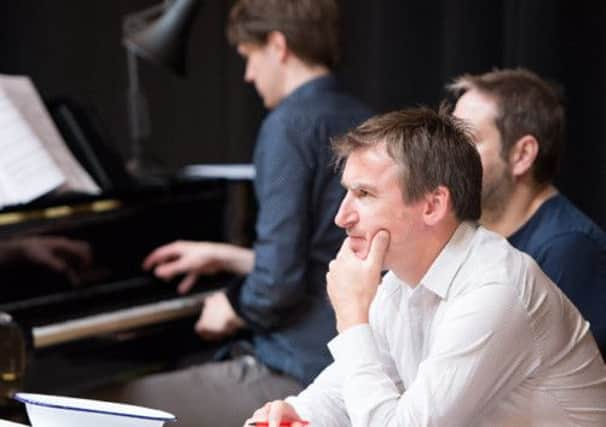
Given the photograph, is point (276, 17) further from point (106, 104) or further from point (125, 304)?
point (106, 104)

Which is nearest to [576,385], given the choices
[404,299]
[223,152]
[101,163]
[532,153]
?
[404,299]

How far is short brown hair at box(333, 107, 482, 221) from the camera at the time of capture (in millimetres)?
2031

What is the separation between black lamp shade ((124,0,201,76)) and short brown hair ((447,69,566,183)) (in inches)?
45.9

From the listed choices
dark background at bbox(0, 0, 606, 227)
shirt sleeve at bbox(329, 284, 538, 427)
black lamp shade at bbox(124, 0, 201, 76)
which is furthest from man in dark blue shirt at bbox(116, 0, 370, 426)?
shirt sleeve at bbox(329, 284, 538, 427)

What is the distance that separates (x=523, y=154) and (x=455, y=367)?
3.05 feet

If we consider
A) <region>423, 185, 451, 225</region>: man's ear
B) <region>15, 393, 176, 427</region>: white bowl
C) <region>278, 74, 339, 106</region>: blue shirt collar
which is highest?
<region>423, 185, 451, 225</region>: man's ear

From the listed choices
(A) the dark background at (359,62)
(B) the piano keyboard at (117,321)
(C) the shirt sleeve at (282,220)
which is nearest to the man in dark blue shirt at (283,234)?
(C) the shirt sleeve at (282,220)

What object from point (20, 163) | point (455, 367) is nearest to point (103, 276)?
point (20, 163)

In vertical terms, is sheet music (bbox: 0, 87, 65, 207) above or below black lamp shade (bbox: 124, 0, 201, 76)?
below

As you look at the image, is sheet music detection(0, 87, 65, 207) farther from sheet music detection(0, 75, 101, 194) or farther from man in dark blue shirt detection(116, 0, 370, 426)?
man in dark blue shirt detection(116, 0, 370, 426)

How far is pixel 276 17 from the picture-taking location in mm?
3316

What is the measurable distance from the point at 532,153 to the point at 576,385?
31.4 inches

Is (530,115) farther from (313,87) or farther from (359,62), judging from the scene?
(359,62)

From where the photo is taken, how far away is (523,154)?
2758 millimetres
